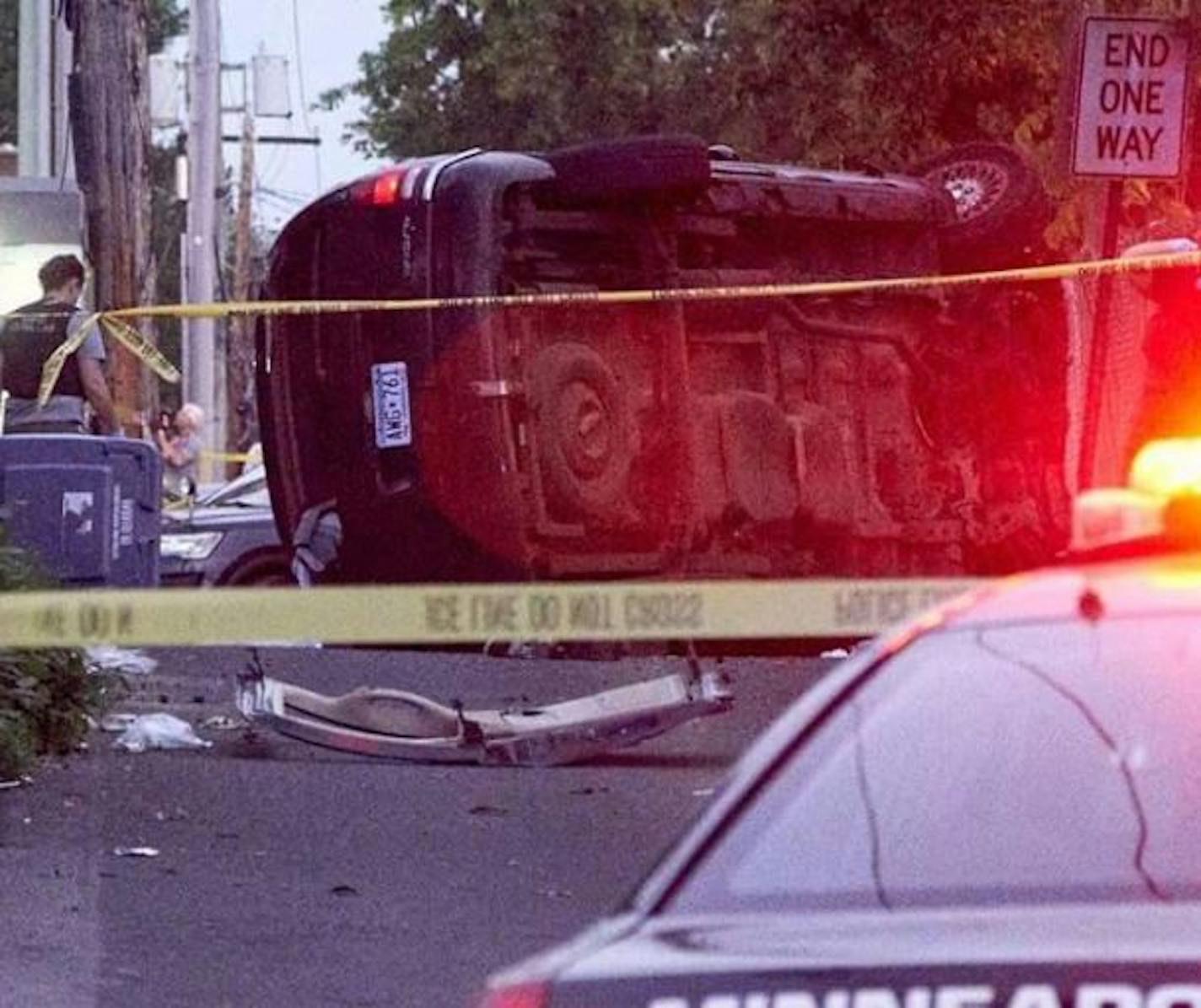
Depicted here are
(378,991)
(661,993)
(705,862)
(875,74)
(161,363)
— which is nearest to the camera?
(661,993)

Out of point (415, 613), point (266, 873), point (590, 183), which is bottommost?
point (266, 873)

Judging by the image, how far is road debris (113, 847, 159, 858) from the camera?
30.2ft

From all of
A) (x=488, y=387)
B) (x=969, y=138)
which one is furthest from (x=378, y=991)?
(x=969, y=138)

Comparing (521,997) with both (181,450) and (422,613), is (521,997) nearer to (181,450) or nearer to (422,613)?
(422,613)

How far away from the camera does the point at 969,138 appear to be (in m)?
22.5

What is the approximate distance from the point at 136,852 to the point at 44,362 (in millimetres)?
5070

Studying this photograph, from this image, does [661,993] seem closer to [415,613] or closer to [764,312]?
[415,613]

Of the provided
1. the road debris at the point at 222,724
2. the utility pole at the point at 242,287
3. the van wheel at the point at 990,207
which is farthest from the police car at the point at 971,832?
the utility pole at the point at 242,287

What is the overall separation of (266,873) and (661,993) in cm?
567

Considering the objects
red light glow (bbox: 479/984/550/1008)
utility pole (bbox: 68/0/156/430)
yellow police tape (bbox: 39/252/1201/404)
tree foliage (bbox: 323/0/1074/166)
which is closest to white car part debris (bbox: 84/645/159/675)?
yellow police tape (bbox: 39/252/1201/404)

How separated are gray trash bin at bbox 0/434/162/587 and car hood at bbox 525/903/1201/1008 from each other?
28.4ft

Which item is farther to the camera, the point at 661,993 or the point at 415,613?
the point at 415,613

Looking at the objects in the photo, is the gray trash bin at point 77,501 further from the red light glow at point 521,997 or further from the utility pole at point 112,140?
the red light glow at point 521,997

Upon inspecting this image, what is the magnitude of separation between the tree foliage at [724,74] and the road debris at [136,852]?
8.59 m
